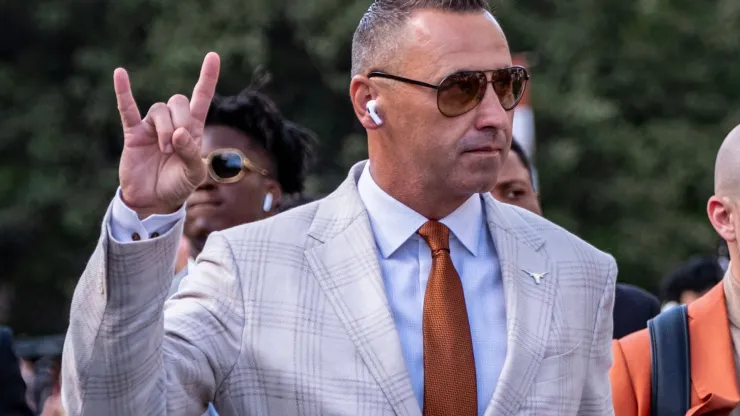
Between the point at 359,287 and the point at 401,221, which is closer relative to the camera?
the point at 359,287

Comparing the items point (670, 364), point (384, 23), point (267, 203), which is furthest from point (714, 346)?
point (267, 203)

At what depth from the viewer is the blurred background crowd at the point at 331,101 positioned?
1906 cm

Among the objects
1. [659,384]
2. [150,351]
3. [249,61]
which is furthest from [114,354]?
[249,61]

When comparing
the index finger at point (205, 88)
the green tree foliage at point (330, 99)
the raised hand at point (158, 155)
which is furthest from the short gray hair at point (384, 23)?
the green tree foliage at point (330, 99)

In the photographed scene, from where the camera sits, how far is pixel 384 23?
395cm

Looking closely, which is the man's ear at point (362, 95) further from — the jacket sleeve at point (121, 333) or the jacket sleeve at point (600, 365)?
the jacket sleeve at point (121, 333)

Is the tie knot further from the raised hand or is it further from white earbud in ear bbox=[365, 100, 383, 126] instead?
the raised hand

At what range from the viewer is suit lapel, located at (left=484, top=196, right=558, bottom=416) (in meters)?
3.52

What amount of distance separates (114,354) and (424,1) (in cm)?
127

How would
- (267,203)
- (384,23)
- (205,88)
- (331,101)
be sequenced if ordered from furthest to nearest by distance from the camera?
(331,101), (267,203), (384,23), (205,88)

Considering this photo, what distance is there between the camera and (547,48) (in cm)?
1986

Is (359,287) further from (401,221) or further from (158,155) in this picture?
(158,155)

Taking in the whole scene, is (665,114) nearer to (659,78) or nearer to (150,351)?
(659,78)

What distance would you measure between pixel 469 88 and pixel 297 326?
71cm
